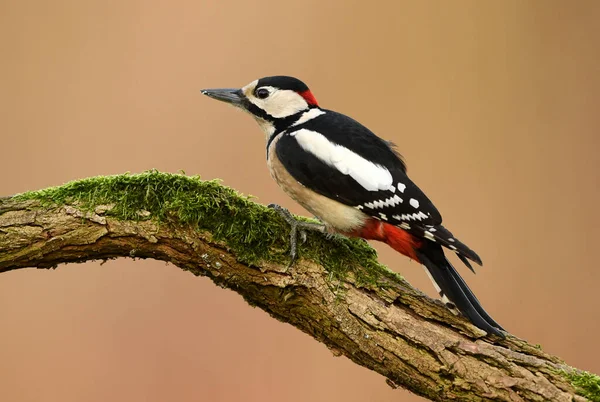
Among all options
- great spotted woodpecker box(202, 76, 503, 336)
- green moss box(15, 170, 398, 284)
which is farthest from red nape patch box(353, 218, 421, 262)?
green moss box(15, 170, 398, 284)

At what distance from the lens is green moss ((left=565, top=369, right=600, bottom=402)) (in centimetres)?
161

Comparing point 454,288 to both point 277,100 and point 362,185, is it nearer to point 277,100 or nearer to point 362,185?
point 362,185

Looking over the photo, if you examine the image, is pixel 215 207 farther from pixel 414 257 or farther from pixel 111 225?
pixel 414 257

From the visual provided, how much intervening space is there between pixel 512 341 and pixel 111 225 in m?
1.15

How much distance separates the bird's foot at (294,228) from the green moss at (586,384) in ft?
2.59

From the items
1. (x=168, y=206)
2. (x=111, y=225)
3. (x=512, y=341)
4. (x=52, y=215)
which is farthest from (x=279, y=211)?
(x=512, y=341)

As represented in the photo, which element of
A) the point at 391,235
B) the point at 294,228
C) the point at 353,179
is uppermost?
the point at 353,179

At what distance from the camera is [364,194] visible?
74.2 inches

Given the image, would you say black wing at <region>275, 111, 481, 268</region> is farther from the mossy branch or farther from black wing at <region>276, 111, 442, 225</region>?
the mossy branch

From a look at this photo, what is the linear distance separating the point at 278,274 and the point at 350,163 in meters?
0.42

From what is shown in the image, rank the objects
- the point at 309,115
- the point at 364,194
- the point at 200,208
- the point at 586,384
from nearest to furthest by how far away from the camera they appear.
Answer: the point at 586,384 < the point at 200,208 < the point at 364,194 < the point at 309,115

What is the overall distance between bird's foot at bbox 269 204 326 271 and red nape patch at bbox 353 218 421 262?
0.13 metres

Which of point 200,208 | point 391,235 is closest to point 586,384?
point 391,235

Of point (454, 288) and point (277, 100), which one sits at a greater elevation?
point (277, 100)
